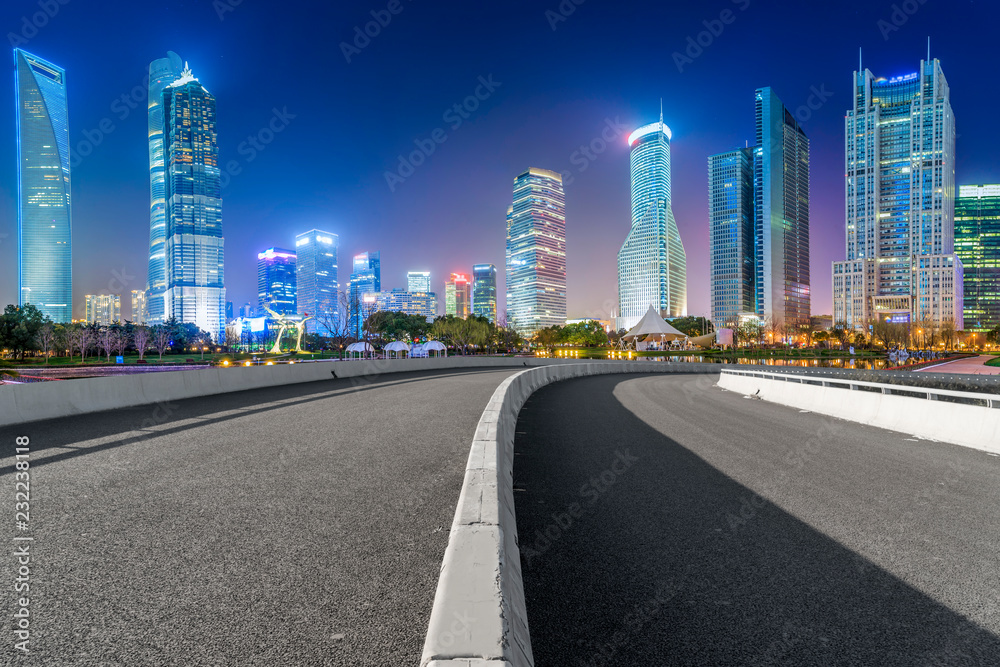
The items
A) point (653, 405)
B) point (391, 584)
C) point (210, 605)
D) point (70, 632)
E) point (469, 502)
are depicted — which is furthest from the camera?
point (653, 405)

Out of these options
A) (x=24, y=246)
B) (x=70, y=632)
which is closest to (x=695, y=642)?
(x=70, y=632)

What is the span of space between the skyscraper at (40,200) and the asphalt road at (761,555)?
219276 millimetres

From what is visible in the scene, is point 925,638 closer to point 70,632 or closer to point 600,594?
point 600,594

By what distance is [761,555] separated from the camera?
4.47 meters

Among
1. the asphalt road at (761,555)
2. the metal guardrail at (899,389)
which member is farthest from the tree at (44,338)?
the asphalt road at (761,555)

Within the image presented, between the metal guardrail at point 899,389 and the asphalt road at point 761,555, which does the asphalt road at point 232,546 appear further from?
the metal guardrail at point 899,389

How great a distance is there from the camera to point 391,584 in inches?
143

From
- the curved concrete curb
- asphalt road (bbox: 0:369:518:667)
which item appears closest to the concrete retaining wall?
asphalt road (bbox: 0:369:518:667)

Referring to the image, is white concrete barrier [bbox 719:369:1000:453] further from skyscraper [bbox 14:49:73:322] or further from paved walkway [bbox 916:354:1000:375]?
skyscraper [bbox 14:49:73:322]

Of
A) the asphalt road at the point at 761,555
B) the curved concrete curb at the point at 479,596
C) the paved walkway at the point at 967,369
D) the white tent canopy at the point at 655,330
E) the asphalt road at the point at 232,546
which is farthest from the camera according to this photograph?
the white tent canopy at the point at 655,330

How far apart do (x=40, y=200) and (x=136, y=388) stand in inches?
8633

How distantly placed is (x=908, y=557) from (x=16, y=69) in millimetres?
259526

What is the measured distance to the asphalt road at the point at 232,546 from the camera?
290 cm

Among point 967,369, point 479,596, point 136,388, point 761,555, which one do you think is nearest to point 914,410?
point 761,555
